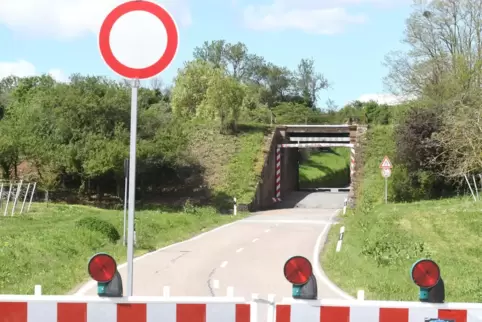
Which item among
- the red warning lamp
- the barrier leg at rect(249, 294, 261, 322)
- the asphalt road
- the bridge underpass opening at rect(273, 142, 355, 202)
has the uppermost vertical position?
the bridge underpass opening at rect(273, 142, 355, 202)

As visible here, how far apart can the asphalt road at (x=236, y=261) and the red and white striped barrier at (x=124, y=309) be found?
24cm

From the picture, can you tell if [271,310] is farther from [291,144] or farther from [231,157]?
[291,144]

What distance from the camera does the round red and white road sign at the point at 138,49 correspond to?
5469 millimetres

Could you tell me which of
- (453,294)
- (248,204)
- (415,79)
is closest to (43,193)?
(248,204)

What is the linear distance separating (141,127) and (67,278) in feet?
96.4

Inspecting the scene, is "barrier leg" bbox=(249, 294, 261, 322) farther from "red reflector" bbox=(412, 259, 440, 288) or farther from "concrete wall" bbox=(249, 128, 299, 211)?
"concrete wall" bbox=(249, 128, 299, 211)

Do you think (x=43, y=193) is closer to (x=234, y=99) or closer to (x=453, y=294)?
(x=234, y=99)

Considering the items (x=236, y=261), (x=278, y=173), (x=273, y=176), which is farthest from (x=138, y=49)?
(x=278, y=173)

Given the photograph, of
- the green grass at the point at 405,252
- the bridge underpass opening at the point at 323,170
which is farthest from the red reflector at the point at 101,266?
the bridge underpass opening at the point at 323,170

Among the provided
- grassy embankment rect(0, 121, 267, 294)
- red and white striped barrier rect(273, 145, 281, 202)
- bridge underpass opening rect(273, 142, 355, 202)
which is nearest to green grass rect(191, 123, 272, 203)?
grassy embankment rect(0, 121, 267, 294)

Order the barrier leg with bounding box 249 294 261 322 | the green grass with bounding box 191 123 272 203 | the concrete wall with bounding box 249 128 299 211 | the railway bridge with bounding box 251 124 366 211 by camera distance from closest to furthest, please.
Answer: the barrier leg with bounding box 249 294 261 322, the green grass with bounding box 191 123 272 203, the concrete wall with bounding box 249 128 299 211, the railway bridge with bounding box 251 124 366 211

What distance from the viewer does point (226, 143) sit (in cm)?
5159

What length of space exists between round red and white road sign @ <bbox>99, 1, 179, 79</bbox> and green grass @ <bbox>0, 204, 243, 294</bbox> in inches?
311

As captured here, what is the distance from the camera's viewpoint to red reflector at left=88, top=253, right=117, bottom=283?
14.4ft
